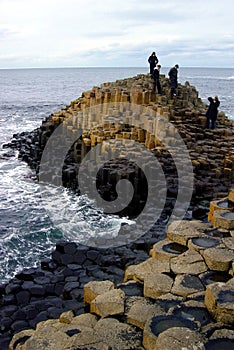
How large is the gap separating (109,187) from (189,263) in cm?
741

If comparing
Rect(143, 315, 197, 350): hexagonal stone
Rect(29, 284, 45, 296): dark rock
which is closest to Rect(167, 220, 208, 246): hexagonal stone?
Rect(143, 315, 197, 350): hexagonal stone

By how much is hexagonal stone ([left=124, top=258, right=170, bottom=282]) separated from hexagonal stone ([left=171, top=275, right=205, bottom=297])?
1.19 feet

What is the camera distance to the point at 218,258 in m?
5.42

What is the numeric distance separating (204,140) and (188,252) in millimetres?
9735

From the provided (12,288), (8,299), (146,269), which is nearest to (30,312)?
(8,299)

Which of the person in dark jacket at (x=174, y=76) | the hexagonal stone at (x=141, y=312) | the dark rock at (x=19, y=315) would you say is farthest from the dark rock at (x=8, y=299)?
the person in dark jacket at (x=174, y=76)

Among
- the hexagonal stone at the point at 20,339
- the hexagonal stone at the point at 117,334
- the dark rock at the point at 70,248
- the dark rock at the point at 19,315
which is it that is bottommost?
the dark rock at the point at 19,315

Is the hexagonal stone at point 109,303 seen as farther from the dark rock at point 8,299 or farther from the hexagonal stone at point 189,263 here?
the dark rock at point 8,299

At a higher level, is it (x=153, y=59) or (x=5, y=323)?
(x=153, y=59)

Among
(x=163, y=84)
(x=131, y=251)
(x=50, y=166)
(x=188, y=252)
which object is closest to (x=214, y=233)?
(x=188, y=252)

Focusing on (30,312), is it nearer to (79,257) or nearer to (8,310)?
(8,310)

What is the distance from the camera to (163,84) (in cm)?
2097

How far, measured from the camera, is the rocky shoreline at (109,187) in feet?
23.3

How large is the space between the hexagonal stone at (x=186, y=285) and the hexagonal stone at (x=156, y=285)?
0.09 m
